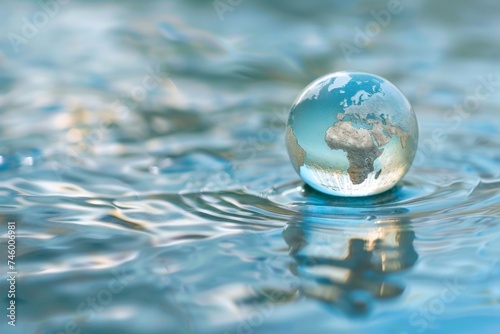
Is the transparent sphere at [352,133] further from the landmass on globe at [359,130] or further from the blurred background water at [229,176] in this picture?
the blurred background water at [229,176]

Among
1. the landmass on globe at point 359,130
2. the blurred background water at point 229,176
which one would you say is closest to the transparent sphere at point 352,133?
the landmass on globe at point 359,130

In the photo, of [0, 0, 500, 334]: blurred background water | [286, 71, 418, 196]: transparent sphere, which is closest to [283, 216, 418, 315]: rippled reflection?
[0, 0, 500, 334]: blurred background water

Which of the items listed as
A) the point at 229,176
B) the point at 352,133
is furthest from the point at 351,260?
the point at 229,176

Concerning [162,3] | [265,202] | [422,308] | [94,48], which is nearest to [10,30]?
[94,48]

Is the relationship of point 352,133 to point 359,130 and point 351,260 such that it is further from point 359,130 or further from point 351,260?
point 351,260

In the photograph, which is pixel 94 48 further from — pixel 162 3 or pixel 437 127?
pixel 437 127

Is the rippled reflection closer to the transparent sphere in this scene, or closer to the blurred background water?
the blurred background water
